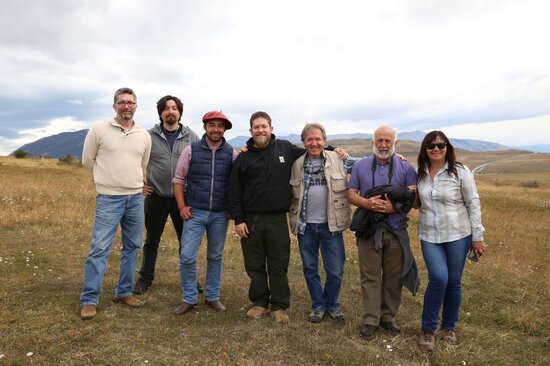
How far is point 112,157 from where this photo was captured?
556 cm

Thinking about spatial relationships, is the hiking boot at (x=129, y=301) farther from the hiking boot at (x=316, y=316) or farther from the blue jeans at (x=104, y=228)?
the hiking boot at (x=316, y=316)

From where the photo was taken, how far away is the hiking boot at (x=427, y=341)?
15.9 ft

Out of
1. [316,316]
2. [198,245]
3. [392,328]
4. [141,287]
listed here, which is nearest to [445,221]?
[392,328]

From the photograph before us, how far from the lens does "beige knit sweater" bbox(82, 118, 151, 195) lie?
5.52 metres

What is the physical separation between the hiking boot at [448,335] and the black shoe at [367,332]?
34.4 inches

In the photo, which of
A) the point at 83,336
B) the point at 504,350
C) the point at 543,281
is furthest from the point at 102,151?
the point at 543,281

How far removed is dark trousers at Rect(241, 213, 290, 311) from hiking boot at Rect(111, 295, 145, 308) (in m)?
1.72

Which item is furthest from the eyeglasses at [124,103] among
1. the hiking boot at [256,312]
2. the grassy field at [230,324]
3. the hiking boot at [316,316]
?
the hiking boot at [316,316]

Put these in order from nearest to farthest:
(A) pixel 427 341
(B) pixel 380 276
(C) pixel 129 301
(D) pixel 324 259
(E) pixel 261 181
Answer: (A) pixel 427 341 < (B) pixel 380 276 < (E) pixel 261 181 < (D) pixel 324 259 < (C) pixel 129 301

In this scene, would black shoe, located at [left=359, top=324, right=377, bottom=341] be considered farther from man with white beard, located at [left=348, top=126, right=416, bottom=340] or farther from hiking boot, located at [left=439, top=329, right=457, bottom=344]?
hiking boot, located at [left=439, top=329, right=457, bottom=344]

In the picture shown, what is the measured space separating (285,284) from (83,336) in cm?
267

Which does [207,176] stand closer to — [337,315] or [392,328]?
[337,315]

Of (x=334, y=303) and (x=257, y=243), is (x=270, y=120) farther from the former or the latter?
(x=334, y=303)

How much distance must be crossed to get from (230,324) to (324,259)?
1.58m
